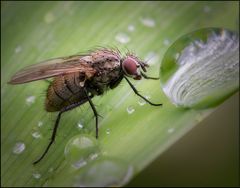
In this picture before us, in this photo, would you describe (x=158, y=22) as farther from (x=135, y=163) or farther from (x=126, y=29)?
(x=135, y=163)

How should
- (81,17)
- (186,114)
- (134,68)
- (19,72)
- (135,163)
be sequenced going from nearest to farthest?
1. (135,163)
2. (186,114)
3. (19,72)
4. (134,68)
5. (81,17)

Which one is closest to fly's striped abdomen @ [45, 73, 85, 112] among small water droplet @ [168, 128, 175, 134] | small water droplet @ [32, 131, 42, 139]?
small water droplet @ [32, 131, 42, 139]

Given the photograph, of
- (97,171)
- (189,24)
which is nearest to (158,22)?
(189,24)

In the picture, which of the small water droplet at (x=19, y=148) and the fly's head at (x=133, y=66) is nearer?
the small water droplet at (x=19, y=148)

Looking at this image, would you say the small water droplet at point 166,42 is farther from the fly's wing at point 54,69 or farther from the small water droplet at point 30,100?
the small water droplet at point 30,100

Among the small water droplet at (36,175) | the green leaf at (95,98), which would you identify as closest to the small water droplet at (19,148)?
the green leaf at (95,98)

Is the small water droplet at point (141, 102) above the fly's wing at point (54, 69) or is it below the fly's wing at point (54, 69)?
below
